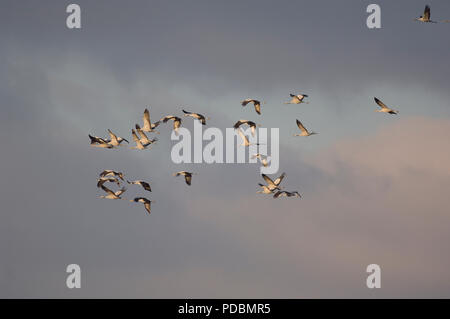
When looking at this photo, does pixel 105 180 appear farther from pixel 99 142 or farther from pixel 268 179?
pixel 268 179

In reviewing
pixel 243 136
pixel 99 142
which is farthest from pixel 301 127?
pixel 99 142

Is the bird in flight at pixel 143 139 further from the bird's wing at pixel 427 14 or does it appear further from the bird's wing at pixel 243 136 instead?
the bird's wing at pixel 427 14

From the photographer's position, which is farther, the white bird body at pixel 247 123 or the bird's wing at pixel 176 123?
the bird's wing at pixel 176 123

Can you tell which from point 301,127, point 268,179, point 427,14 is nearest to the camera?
point 427,14

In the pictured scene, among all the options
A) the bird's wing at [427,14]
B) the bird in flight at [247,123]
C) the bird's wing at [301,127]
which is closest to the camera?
the bird's wing at [427,14]

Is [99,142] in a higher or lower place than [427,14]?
lower

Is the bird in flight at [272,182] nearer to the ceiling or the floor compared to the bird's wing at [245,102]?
nearer to the floor

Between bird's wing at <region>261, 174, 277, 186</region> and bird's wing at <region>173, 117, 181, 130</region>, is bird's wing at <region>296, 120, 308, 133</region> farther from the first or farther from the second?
bird's wing at <region>173, 117, 181, 130</region>

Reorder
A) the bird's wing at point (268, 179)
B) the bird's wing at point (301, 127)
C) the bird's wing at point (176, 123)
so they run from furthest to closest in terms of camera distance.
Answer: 1. the bird's wing at point (268, 179)
2. the bird's wing at point (301, 127)
3. the bird's wing at point (176, 123)

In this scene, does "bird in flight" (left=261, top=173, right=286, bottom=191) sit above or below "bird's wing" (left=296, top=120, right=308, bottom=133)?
below
